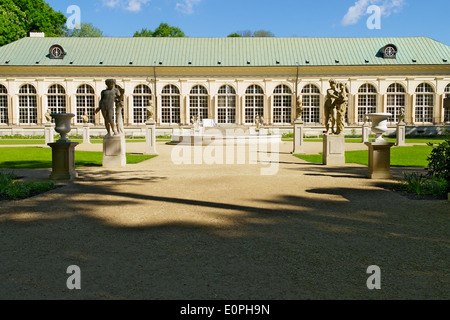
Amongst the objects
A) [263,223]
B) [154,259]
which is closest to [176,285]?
[154,259]

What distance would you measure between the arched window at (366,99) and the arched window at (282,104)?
735cm

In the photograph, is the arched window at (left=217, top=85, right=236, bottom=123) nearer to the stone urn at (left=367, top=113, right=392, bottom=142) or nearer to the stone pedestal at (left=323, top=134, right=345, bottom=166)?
the stone pedestal at (left=323, top=134, right=345, bottom=166)

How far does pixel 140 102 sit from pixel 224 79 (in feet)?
30.4

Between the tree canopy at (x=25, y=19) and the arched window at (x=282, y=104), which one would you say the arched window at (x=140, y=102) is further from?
the tree canopy at (x=25, y=19)

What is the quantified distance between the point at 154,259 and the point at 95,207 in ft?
11.4

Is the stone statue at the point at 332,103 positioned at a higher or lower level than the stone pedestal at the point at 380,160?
higher

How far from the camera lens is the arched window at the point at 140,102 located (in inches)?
1825

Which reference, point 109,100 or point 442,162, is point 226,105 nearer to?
point 109,100

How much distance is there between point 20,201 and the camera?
334 inches

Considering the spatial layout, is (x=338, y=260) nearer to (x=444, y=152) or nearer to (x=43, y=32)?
(x=444, y=152)

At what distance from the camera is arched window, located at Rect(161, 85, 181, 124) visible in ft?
152

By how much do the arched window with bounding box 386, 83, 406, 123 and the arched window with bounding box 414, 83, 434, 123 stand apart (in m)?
1.48

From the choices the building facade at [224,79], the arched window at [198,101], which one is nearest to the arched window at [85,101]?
the building facade at [224,79]

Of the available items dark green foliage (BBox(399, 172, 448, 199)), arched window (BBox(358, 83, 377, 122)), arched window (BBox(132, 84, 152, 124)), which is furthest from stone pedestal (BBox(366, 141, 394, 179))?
arched window (BBox(132, 84, 152, 124))
